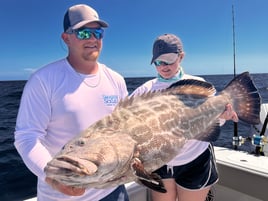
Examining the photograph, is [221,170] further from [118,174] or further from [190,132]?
[118,174]

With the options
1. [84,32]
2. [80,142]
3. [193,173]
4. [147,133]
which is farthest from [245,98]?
[80,142]

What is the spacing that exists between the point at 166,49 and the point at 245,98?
39.2 inches

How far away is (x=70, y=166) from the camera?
1555 mm

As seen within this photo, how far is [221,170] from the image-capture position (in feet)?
13.9

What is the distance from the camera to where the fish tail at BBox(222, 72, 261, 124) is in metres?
3.02

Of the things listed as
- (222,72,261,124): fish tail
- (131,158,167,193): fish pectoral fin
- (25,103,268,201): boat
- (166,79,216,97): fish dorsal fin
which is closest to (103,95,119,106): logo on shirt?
(166,79,216,97): fish dorsal fin

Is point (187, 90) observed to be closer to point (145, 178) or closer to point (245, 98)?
point (245, 98)

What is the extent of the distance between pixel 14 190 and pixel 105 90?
6.36 m

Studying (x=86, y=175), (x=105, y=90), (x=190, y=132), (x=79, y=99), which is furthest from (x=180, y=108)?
(x=86, y=175)

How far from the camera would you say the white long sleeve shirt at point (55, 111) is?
1987 mm

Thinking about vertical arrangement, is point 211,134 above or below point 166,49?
below

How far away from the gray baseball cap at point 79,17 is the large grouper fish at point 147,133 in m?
0.71

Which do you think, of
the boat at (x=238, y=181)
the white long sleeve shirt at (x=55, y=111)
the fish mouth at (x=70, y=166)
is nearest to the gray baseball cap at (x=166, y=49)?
the white long sleeve shirt at (x=55, y=111)

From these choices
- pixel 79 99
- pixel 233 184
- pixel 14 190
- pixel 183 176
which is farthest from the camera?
pixel 14 190
